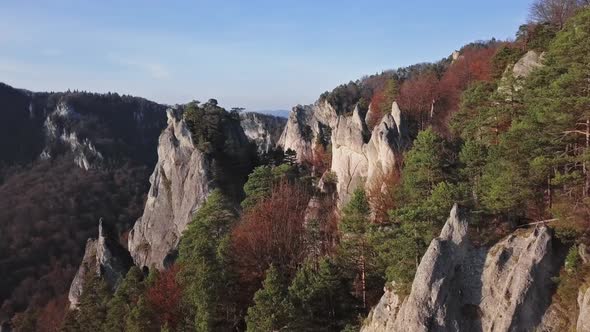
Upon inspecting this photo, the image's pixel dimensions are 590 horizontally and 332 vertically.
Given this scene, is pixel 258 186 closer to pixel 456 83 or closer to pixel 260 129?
pixel 456 83

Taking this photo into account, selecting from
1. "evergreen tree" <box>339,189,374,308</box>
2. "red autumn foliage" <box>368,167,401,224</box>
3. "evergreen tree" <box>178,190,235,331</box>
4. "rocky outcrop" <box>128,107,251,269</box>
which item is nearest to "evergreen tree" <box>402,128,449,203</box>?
"evergreen tree" <box>339,189,374,308</box>

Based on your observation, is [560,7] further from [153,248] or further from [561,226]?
[153,248]

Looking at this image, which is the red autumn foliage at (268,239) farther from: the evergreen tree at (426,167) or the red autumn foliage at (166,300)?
the evergreen tree at (426,167)

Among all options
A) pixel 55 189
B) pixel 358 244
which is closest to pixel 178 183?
pixel 358 244

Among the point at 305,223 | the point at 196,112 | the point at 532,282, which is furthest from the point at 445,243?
the point at 196,112

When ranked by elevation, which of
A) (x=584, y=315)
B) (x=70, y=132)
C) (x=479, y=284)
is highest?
(x=70, y=132)
